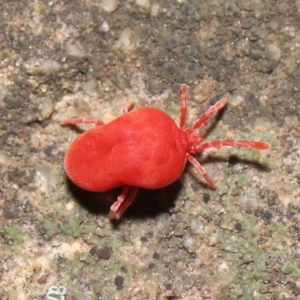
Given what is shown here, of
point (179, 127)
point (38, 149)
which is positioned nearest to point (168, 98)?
point (179, 127)

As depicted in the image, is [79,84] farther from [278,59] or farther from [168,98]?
[278,59]

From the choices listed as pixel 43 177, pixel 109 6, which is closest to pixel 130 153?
pixel 43 177

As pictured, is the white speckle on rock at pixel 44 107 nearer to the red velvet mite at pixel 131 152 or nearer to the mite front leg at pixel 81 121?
the mite front leg at pixel 81 121

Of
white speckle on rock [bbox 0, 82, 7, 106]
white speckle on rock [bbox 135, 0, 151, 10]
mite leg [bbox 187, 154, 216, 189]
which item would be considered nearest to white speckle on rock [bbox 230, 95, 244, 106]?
mite leg [bbox 187, 154, 216, 189]

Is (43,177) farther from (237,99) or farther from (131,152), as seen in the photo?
(237,99)

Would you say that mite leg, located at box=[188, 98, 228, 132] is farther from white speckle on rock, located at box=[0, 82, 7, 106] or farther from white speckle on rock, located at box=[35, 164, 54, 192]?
white speckle on rock, located at box=[0, 82, 7, 106]

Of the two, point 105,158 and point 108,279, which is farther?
point 108,279
